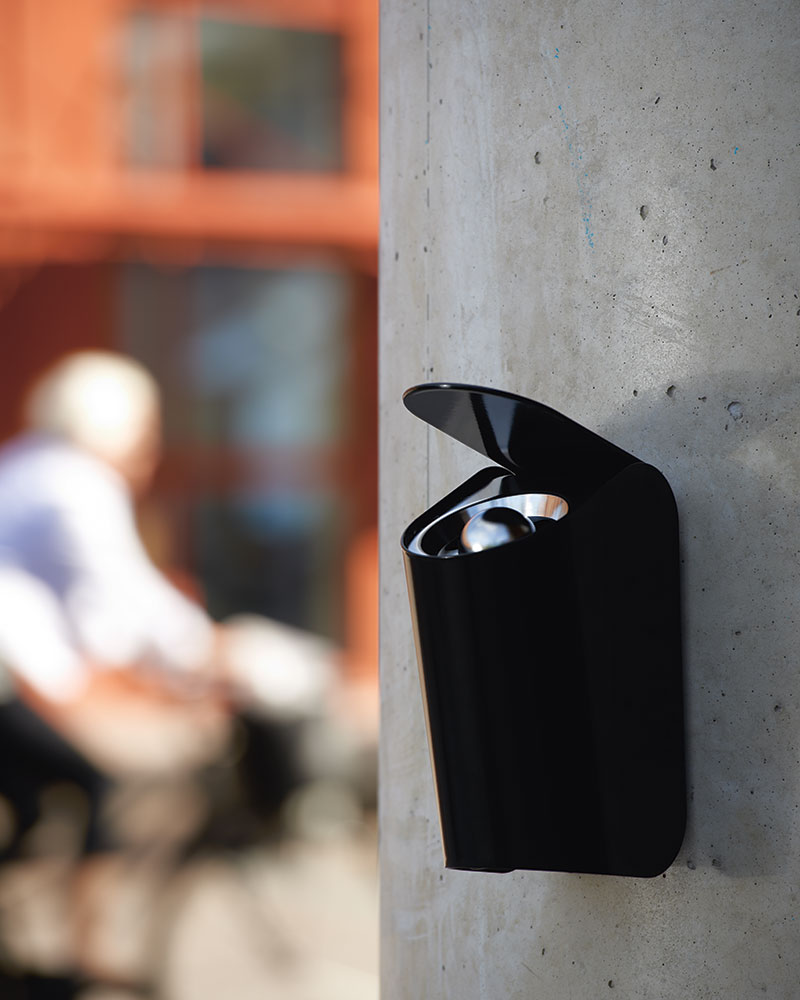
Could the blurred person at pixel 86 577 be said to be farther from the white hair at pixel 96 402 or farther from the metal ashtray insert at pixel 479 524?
the metal ashtray insert at pixel 479 524

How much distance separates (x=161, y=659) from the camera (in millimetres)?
3604

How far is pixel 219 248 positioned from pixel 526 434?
3.56m

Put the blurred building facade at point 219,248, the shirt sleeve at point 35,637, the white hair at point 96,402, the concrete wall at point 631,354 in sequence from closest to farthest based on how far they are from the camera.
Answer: the concrete wall at point 631,354, the shirt sleeve at point 35,637, the white hair at point 96,402, the blurred building facade at point 219,248

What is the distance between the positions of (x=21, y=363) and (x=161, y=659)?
3.97ft

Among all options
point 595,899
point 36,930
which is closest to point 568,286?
point 595,899

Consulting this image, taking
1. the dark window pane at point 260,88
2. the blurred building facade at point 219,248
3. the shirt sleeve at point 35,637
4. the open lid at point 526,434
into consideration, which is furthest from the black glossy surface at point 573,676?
the dark window pane at point 260,88

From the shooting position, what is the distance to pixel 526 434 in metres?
0.64

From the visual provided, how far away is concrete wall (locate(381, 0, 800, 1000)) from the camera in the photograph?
0.59 m

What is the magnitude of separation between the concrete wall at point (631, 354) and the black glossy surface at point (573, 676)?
21 millimetres

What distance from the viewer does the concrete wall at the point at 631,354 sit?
0.59 metres

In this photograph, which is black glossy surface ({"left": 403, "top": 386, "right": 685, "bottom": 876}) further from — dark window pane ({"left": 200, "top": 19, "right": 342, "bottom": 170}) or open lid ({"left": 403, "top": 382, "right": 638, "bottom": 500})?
dark window pane ({"left": 200, "top": 19, "right": 342, "bottom": 170})

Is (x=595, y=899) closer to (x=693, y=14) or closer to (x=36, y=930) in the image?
(x=693, y=14)

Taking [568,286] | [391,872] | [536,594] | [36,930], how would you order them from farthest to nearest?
[36,930] < [391,872] < [568,286] < [536,594]

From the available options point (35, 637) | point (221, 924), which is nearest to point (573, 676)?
point (221, 924)
